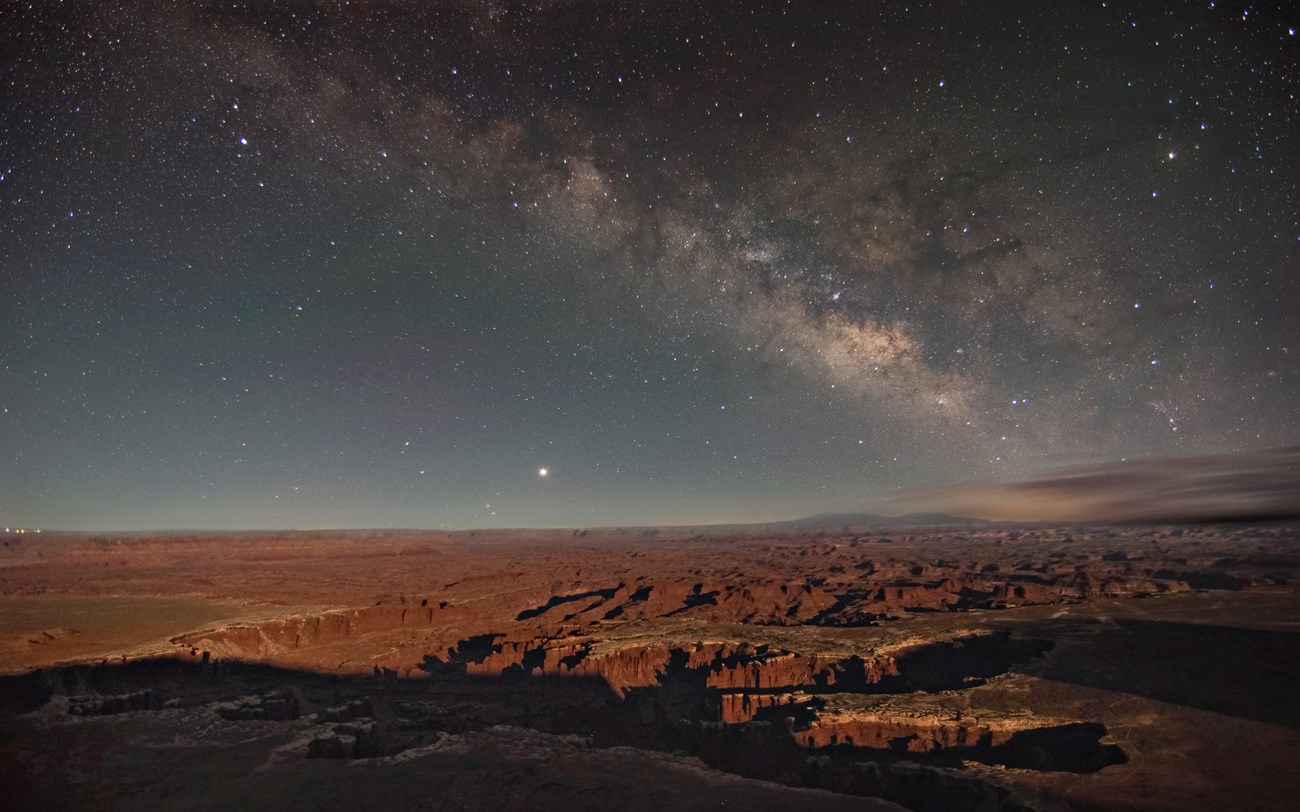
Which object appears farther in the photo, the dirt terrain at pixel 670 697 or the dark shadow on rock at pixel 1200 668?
the dark shadow on rock at pixel 1200 668

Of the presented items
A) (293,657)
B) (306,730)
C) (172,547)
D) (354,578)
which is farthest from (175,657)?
(172,547)

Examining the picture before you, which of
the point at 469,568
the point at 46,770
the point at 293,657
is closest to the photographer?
the point at 46,770

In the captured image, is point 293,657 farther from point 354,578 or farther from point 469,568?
point 469,568

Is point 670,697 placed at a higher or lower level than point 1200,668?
lower

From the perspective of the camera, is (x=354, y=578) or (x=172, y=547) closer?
(x=354, y=578)

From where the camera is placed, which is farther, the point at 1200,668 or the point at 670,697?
the point at 670,697

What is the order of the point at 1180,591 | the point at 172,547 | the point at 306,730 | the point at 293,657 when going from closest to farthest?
the point at 306,730, the point at 293,657, the point at 1180,591, the point at 172,547

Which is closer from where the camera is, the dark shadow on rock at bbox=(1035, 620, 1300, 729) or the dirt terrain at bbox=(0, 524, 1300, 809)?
the dirt terrain at bbox=(0, 524, 1300, 809)

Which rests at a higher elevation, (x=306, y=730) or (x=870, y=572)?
(x=306, y=730)
